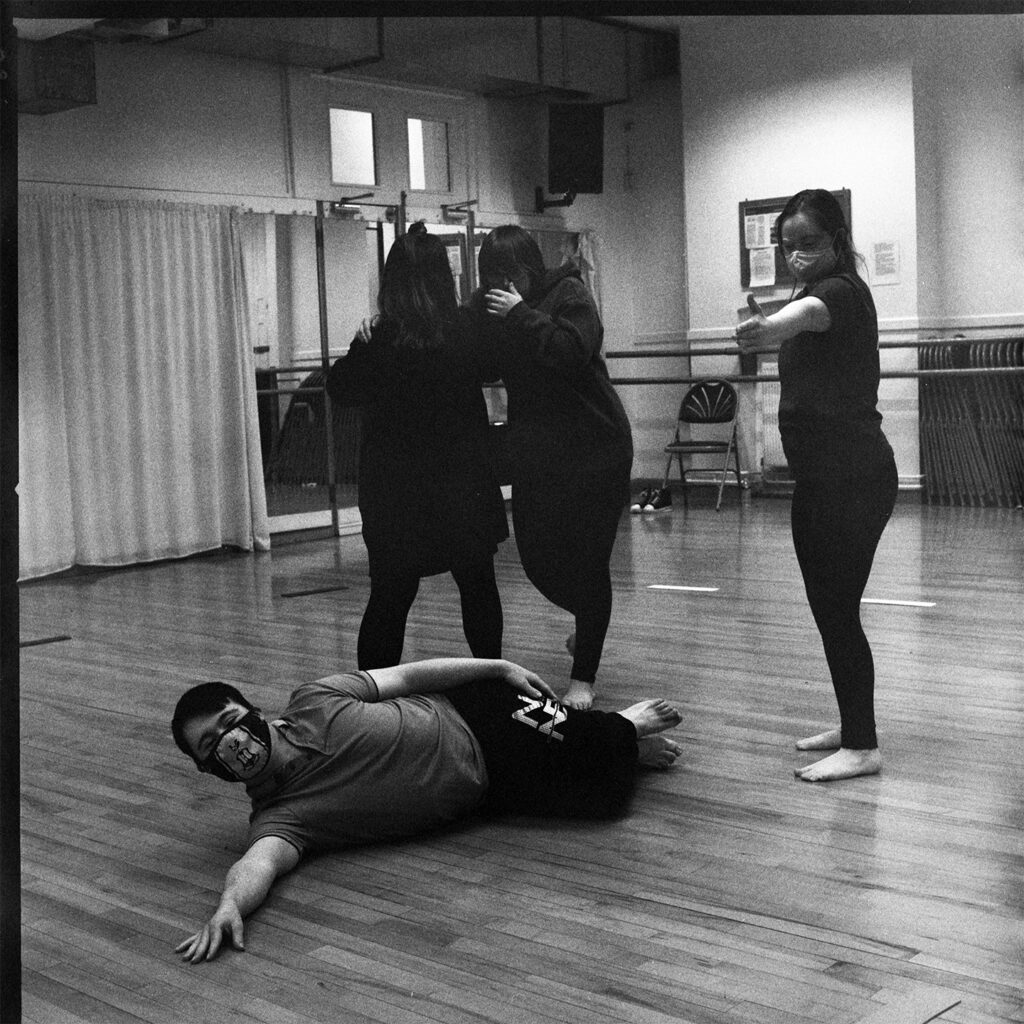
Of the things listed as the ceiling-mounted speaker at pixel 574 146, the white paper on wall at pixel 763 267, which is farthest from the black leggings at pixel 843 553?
the ceiling-mounted speaker at pixel 574 146

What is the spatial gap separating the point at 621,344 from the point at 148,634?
6.00 meters

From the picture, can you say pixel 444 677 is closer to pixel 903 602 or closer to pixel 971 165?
pixel 903 602

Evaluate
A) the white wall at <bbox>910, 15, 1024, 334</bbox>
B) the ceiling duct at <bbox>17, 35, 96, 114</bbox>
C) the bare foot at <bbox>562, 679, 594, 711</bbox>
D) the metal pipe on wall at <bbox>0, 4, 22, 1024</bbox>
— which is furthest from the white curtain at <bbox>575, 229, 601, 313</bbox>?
the metal pipe on wall at <bbox>0, 4, 22, 1024</bbox>

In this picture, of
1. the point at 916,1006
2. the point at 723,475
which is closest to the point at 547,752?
the point at 916,1006

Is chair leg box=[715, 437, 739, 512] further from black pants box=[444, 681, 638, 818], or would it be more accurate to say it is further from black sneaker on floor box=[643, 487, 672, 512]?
black pants box=[444, 681, 638, 818]

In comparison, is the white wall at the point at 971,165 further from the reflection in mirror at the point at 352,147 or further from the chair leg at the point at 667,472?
the reflection in mirror at the point at 352,147

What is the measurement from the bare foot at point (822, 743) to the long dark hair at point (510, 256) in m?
1.36

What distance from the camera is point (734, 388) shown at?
9.83m

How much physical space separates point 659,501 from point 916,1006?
292 inches

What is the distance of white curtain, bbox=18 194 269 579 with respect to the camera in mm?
7352

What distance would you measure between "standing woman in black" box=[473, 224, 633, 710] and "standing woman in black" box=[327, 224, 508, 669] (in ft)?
0.40

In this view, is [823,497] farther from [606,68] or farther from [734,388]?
[606,68]

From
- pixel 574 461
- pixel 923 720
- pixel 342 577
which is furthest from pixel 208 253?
pixel 923 720

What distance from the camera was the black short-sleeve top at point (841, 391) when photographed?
3.11m
